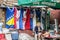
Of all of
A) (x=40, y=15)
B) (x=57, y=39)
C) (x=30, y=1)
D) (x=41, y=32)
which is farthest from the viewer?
(x=40, y=15)

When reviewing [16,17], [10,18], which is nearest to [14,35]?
[16,17]

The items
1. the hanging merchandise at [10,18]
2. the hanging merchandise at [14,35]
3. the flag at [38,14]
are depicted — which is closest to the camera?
the hanging merchandise at [14,35]

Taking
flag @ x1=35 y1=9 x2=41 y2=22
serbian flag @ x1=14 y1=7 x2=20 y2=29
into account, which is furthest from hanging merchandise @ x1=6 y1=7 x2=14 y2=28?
flag @ x1=35 y1=9 x2=41 y2=22

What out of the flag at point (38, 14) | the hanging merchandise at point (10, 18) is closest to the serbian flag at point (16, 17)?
the hanging merchandise at point (10, 18)

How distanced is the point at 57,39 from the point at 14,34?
1.16m

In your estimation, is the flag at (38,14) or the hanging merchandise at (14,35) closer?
the hanging merchandise at (14,35)

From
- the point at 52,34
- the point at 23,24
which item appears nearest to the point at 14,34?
the point at 23,24

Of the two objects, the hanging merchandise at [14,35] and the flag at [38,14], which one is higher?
the flag at [38,14]

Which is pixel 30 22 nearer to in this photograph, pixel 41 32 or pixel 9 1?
pixel 41 32

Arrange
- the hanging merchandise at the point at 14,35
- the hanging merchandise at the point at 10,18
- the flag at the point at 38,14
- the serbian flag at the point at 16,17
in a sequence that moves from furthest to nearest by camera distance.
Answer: the hanging merchandise at the point at 10,18
the serbian flag at the point at 16,17
the flag at the point at 38,14
the hanging merchandise at the point at 14,35

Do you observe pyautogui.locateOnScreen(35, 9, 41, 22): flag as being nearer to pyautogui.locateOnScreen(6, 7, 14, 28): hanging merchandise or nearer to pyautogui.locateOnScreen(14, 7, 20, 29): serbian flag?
pyautogui.locateOnScreen(14, 7, 20, 29): serbian flag

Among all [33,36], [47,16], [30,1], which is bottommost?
[33,36]

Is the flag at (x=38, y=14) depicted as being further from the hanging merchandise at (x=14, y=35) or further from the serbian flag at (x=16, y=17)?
the hanging merchandise at (x=14, y=35)

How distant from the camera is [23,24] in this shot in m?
6.56
